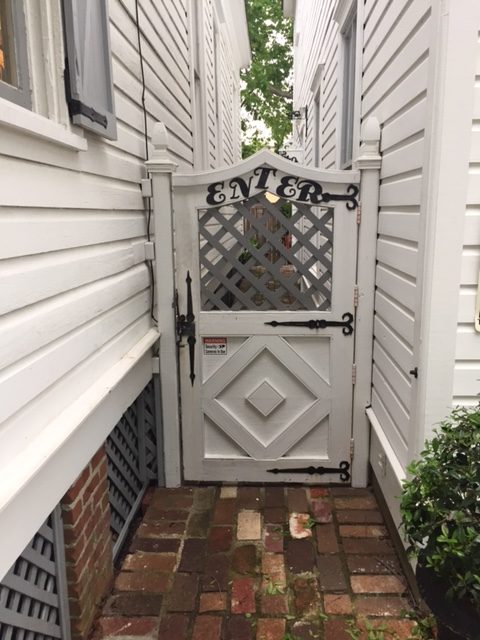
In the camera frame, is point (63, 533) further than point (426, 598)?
Yes

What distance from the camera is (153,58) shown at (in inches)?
154

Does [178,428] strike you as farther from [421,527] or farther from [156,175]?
[421,527]

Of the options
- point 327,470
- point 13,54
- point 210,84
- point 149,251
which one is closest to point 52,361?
point 13,54

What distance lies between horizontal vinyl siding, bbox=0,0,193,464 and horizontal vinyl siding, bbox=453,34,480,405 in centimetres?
166

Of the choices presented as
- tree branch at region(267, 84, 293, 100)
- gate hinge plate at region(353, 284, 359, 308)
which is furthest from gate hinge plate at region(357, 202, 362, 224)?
tree branch at region(267, 84, 293, 100)

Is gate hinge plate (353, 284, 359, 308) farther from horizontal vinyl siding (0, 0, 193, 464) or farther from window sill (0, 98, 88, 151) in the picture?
window sill (0, 98, 88, 151)

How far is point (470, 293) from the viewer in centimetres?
229

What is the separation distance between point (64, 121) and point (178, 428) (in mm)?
2267

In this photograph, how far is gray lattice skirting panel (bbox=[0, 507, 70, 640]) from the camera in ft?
6.26

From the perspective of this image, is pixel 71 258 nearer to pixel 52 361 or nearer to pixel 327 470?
pixel 52 361

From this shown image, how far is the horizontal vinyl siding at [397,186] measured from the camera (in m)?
2.46

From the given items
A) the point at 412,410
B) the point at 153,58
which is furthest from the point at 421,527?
the point at 153,58

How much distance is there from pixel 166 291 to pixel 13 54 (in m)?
1.88

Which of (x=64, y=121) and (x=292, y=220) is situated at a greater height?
(x=64, y=121)
